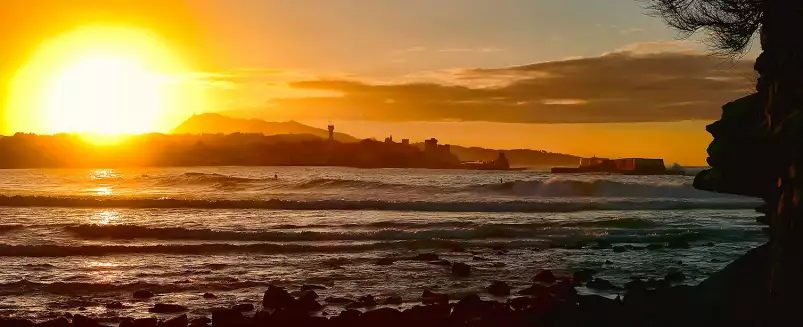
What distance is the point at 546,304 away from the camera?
44.9 feet

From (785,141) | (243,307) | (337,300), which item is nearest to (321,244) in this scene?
(337,300)

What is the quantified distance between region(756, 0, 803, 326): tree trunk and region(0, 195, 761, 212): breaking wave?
30237 mm

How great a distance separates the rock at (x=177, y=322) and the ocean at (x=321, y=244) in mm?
1098

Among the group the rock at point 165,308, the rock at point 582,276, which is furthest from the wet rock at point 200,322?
the rock at point 582,276

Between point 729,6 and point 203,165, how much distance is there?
11358cm

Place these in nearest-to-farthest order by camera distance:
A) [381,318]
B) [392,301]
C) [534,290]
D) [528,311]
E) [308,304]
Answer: [381,318], [528,311], [308,304], [392,301], [534,290]

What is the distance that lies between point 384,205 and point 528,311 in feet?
105

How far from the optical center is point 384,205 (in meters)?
45.2

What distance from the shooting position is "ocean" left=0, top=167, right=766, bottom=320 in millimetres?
17469

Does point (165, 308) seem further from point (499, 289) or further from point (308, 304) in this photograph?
point (499, 289)

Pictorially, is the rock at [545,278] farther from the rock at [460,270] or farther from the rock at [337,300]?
the rock at [337,300]

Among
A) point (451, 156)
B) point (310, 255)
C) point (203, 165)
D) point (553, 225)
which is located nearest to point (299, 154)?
point (203, 165)

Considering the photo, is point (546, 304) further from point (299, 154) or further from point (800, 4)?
point (299, 154)

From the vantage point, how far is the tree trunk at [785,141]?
10945 millimetres
